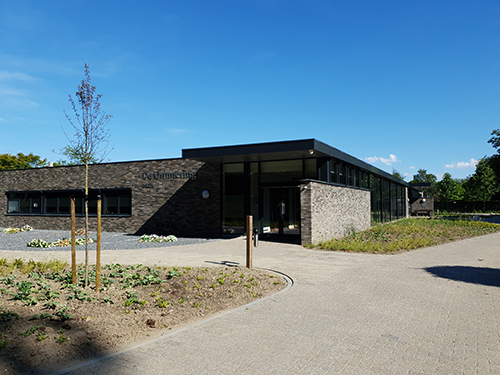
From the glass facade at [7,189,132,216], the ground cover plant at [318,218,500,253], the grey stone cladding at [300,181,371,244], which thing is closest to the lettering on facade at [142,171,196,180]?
the glass facade at [7,189,132,216]

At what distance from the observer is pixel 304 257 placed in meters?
12.0

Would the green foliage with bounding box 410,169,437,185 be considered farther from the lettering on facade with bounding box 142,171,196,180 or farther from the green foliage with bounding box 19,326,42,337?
the green foliage with bounding box 19,326,42,337

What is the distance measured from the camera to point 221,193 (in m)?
19.8

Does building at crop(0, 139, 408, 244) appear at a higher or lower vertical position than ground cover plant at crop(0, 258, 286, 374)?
higher

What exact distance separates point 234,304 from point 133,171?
17900 mm

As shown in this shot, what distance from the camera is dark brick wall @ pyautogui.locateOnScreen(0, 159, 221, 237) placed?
20.2 metres

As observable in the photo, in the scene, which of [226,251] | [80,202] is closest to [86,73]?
[226,251]

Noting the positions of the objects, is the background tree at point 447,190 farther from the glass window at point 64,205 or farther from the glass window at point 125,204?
the glass window at point 64,205

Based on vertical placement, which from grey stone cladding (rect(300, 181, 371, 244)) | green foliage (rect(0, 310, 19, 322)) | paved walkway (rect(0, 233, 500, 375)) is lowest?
paved walkway (rect(0, 233, 500, 375))

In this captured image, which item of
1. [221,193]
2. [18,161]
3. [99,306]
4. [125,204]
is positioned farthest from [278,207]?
[18,161]

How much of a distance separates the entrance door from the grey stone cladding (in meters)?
1.69

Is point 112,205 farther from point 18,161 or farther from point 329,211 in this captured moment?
point 18,161

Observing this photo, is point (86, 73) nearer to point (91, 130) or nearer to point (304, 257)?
point (91, 130)

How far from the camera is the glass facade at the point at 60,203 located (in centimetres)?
2320
